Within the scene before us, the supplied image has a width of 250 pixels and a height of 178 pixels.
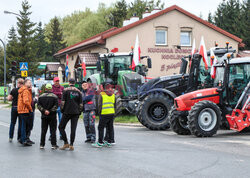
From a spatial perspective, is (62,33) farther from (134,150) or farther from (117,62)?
(134,150)

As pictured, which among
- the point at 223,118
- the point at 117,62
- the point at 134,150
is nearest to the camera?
the point at 134,150

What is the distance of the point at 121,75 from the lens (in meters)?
18.3

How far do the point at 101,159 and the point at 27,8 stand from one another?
59.5m

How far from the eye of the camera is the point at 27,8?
6469cm

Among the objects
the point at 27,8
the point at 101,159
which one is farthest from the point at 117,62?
the point at 27,8

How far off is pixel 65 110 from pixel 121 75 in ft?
27.1

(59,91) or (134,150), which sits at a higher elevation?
(59,91)

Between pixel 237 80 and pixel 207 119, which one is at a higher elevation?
pixel 237 80

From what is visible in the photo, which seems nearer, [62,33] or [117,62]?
[117,62]

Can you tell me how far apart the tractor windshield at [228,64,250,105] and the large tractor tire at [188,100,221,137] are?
0.95m

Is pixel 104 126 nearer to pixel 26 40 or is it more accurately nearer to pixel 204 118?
pixel 204 118

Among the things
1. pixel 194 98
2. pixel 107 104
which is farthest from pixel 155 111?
pixel 107 104

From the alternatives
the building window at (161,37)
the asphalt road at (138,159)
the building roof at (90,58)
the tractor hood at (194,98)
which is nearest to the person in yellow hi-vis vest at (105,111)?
the asphalt road at (138,159)

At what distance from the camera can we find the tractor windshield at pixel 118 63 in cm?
1939
